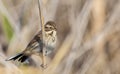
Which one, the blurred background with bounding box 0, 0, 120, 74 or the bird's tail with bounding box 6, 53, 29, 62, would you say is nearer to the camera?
the bird's tail with bounding box 6, 53, 29, 62

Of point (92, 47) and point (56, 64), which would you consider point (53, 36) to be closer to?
point (56, 64)

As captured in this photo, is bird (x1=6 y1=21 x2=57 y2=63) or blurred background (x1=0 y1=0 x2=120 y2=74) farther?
blurred background (x1=0 y1=0 x2=120 y2=74)

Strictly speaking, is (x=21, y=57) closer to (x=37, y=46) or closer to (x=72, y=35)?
(x=37, y=46)

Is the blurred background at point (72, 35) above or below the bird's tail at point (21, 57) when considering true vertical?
below

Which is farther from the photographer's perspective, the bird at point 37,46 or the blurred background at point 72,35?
the blurred background at point 72,35

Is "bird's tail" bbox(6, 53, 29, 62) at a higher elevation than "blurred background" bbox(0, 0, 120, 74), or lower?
higher

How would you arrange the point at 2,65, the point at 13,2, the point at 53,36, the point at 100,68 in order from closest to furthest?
1. the point at 53,36
2. the point at 2,65
3. the point at 100,68
4. the point at 13,2

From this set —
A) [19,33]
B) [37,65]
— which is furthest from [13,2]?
[37,65]

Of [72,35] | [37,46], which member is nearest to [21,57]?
[37,46]
